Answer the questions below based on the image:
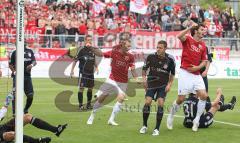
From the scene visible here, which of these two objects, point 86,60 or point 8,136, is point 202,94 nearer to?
point 8,136

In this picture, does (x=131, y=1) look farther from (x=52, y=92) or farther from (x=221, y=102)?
(x=221, y=102)

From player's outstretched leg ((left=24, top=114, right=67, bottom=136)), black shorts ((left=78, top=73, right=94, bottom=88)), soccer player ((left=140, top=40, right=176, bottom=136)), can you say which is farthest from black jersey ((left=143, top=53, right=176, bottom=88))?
black shorts ((left=78, top=73, right=94, bottom=88))

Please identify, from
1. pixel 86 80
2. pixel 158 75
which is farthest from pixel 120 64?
pixel 86 80

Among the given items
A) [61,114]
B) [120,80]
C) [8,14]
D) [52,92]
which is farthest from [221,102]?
[8,14]

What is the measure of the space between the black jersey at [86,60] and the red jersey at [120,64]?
3.39 metres

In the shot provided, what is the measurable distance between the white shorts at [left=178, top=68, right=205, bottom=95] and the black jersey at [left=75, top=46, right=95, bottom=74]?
17.2 feet

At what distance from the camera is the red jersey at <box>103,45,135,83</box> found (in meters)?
15.2

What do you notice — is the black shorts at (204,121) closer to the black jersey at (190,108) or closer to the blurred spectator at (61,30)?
the black jersey at (190,108)

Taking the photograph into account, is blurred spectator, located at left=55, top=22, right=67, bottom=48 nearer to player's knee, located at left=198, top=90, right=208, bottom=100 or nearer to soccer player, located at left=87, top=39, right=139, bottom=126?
soccer player, located at left=87, top=39, right=139, bottom=126

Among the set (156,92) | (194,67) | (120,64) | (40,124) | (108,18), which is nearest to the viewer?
(40,124)

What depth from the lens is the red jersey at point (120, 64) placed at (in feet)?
Result: 49.9

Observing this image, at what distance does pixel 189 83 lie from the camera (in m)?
13.9

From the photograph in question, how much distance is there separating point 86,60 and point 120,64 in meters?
3.71

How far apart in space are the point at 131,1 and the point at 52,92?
15.1 m
